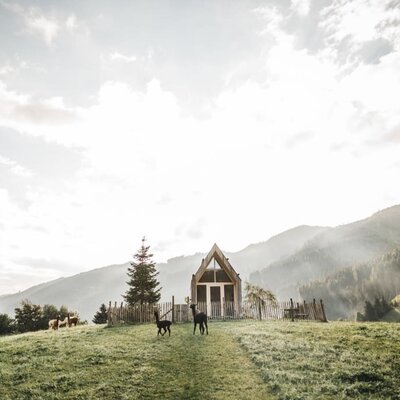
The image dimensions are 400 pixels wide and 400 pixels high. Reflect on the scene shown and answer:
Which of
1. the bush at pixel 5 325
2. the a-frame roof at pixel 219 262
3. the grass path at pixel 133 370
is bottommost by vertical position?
the grass path at pixel 133 370

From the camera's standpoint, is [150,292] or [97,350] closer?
[97,350]

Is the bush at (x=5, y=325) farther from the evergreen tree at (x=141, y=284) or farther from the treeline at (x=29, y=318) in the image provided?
the evergreen tree at (x=141, y=284)

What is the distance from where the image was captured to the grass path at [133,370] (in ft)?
33.8

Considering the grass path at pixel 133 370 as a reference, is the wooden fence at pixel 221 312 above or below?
above

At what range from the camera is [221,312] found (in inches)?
1225

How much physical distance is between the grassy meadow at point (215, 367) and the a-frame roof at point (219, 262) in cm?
1799

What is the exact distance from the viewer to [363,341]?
48.2 feet

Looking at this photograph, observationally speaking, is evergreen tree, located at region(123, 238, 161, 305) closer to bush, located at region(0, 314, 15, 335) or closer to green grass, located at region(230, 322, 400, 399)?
bush, located at region(0, 314, 15, 335)

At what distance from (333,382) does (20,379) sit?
37.4ft

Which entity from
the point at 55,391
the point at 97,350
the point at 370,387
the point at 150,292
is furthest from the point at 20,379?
the point at 150,292

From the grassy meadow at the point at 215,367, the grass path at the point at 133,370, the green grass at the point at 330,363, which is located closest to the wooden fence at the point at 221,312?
the grass path at the point at 133,370

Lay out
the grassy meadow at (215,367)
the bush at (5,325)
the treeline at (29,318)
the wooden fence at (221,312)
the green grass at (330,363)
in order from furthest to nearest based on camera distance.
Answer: the treeline at (29,318), the bush at (5,325), the wooden fence at (221,312), the grassy meadow at (215,367), the green grass at (330,363)

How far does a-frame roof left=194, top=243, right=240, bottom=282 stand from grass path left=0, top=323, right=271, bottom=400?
17.8m

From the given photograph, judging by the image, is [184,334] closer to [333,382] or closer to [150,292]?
[333,382]
